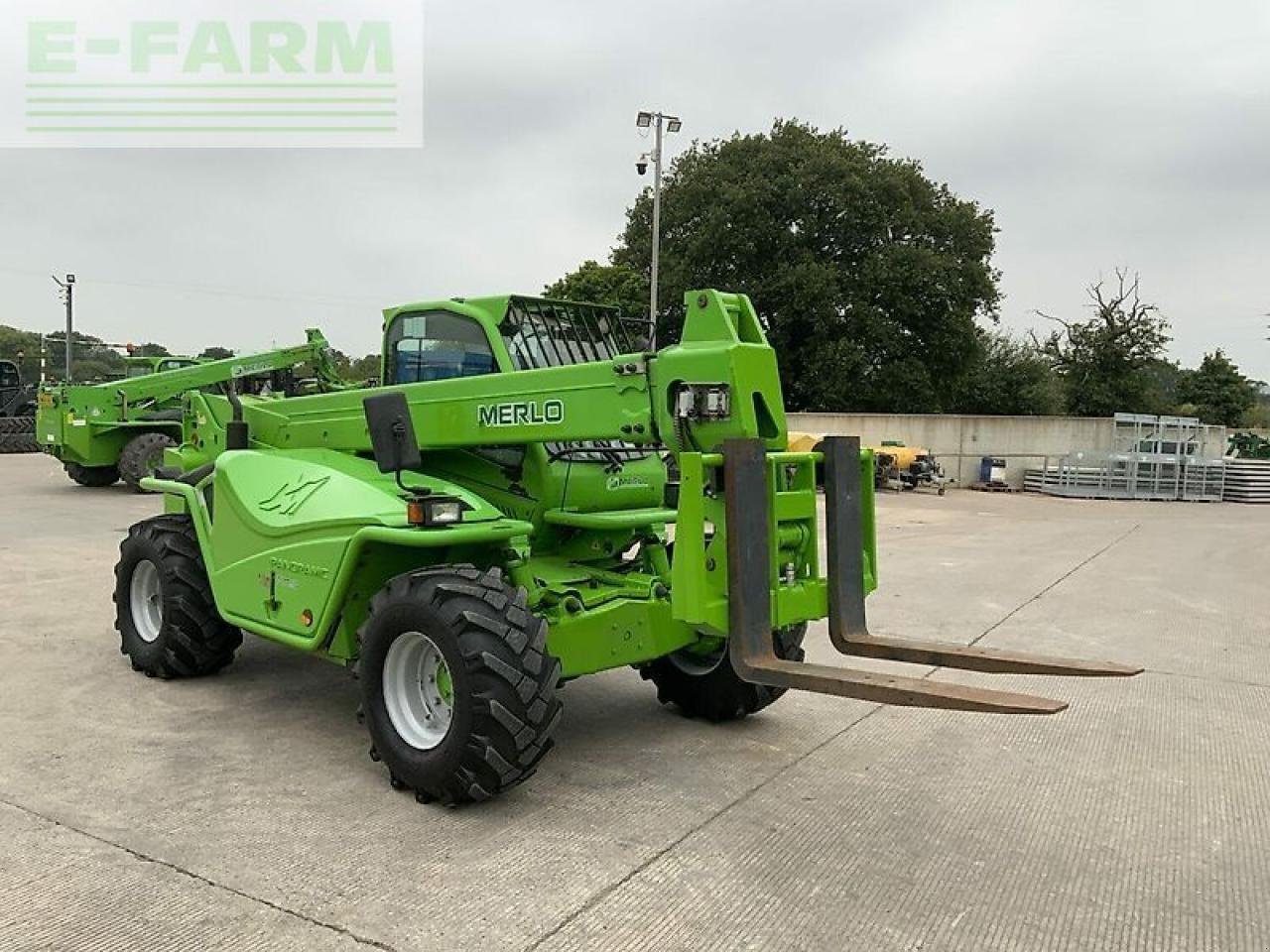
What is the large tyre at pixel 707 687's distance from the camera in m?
5.48

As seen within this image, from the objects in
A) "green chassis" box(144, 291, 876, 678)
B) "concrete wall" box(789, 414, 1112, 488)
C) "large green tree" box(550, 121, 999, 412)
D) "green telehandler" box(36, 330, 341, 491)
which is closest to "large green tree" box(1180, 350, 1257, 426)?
"large green tree" box(550, 121, 999, 412)

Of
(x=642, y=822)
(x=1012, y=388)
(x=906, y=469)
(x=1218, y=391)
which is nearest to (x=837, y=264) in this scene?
(x=1012, y=388)

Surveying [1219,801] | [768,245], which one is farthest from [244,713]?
[768,245]

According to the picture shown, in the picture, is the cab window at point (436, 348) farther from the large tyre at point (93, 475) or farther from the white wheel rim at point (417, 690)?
the large tyre at point (93, 475)

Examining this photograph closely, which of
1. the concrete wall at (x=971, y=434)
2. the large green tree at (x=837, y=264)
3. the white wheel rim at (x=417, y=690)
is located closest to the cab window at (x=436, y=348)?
the white wheel rim at (x=417, y=690)

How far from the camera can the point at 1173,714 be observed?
6105 millimetres

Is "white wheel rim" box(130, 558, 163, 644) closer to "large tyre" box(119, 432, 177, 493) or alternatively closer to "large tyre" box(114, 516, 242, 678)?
"large tyre" box(114, 516, 242, 678)

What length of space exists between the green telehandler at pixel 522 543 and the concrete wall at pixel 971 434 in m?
22.2

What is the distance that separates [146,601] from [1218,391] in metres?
55.4

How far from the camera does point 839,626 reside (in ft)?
15.2

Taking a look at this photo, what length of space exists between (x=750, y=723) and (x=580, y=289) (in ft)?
102

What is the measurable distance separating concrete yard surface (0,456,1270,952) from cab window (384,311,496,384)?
193 centimetres

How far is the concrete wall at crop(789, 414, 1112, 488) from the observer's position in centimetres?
2744

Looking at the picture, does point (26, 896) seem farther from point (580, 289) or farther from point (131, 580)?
point (580, 289)
